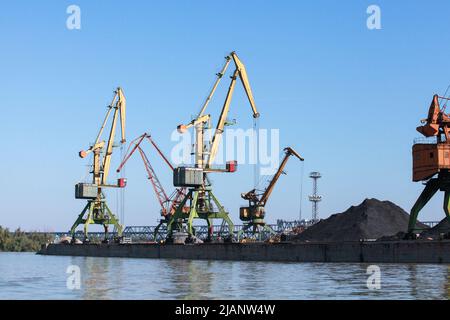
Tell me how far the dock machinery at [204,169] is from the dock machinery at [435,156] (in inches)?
1411

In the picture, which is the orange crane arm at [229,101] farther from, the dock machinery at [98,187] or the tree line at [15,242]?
the tree line at [15,242]

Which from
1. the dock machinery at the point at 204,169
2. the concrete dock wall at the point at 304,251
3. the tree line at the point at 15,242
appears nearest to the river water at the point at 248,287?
the concrete dock wall at the point at 304,251

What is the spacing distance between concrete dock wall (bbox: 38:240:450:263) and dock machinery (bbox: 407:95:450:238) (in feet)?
23.1

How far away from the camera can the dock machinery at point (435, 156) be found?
69.1m

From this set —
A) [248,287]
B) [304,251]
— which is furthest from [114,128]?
[248,287]

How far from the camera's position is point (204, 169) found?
333 feet

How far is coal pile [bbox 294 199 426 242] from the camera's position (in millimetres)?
113750

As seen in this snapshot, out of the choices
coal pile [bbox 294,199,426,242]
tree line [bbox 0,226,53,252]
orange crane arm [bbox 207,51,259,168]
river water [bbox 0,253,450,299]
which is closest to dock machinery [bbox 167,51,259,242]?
orange crane arm [bbox 207,51,259,168]

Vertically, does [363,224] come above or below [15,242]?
above

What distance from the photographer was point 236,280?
150ft

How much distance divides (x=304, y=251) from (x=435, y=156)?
62.9 feet

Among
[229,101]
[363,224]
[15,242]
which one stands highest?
[229,101]

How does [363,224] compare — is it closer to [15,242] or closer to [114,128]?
[114,128]
